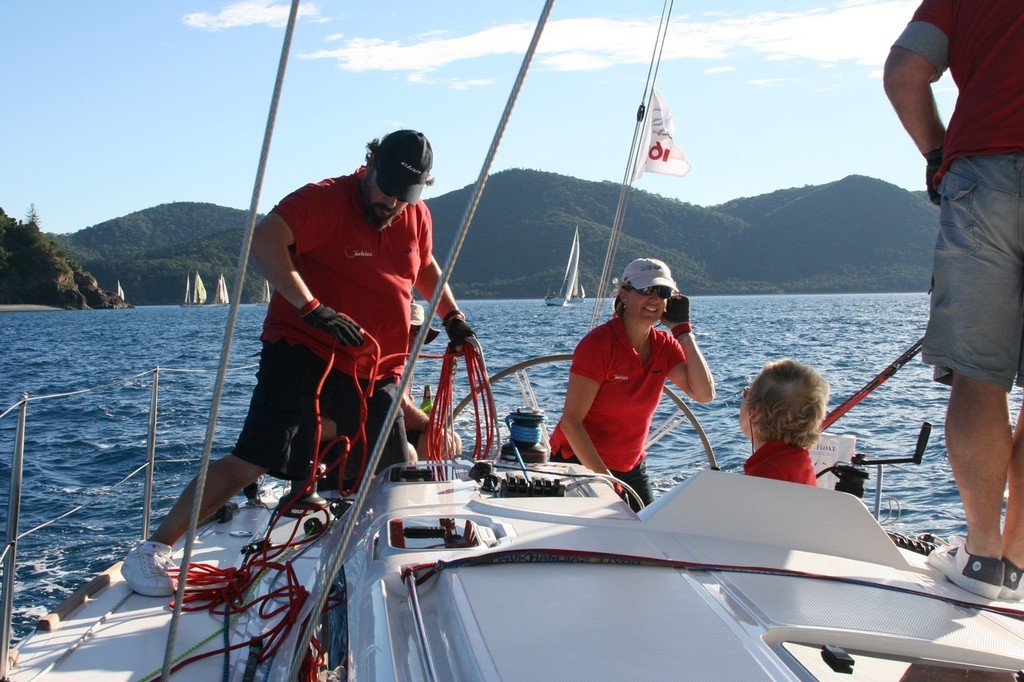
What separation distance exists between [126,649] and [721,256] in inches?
3644

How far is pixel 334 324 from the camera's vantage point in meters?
2.47

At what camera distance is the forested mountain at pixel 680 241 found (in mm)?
79312

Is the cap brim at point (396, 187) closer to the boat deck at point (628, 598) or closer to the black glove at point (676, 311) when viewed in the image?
the boat deck at point (628, 598)

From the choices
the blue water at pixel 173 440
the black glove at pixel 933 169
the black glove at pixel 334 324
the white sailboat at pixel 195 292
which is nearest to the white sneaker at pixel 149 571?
the black glove at pixel 334 324

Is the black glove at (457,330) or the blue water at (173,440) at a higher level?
the black glove at (457,330)

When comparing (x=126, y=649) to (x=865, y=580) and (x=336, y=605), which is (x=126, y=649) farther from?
(x=865, y=580)

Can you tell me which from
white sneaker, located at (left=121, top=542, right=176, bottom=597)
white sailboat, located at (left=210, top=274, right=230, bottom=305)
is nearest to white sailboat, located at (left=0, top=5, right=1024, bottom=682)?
white sneaker, located at (left=121, top=542, right=176, bottom=597)

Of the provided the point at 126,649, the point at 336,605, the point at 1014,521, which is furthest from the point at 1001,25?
the point at 126,649

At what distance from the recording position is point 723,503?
5.68 ft

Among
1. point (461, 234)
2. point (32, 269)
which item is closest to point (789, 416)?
point (461, 234)

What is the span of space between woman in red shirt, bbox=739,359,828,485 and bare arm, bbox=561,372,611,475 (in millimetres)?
865

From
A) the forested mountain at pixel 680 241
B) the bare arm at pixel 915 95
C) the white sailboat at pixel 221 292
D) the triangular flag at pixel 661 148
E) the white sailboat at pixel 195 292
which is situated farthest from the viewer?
the white sailboat at pixel 221 292

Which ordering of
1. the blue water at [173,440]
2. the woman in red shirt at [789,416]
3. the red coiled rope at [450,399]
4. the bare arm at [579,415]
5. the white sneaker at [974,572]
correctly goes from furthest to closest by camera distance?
the blue water at [173,440]
the bare arm at [579,415]
the red coiled rope at [450,399]
the woman in red shirt at [789,416]
the white sneaker at [974,572]

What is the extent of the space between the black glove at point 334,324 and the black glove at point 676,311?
50.2 inches
